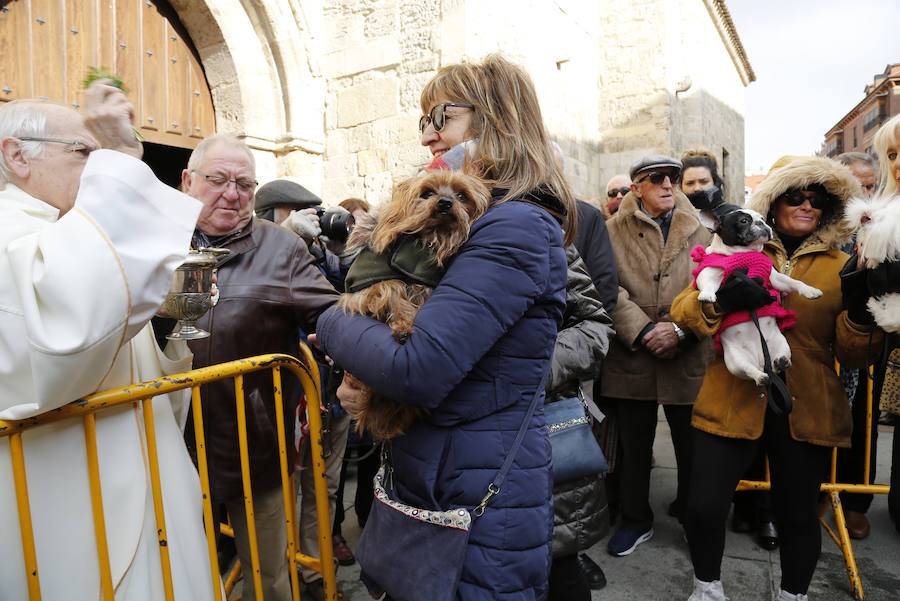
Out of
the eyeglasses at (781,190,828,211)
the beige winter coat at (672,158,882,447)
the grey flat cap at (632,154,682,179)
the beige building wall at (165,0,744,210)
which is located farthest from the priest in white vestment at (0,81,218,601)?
the beige building wall at (165,0,744,210)

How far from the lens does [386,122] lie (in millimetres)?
5812

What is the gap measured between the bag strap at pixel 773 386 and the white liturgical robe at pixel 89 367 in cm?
213

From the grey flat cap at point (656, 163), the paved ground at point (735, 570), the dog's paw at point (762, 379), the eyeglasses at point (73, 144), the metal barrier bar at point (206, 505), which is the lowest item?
the paved ground at point (735, 570)

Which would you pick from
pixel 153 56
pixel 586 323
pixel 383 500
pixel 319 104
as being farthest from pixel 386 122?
pixel 383 500

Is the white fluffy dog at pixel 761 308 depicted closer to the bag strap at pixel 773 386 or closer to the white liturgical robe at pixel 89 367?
the bag strap at pixel 773 386

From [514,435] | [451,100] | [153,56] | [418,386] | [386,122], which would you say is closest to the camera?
[418,386]

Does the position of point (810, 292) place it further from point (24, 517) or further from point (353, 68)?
point (353, 68)

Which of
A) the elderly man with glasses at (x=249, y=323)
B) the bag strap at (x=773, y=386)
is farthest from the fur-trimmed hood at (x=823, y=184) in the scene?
the elderly man with glasses at (x=249, y=323)

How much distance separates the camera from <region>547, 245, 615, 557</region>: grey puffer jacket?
1.78 m

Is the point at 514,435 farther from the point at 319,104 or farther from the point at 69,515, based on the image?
the point at 319,104

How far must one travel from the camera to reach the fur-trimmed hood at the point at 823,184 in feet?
8.15

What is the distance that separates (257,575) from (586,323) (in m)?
1.49

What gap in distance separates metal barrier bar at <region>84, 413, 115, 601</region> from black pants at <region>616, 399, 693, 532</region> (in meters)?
2.71

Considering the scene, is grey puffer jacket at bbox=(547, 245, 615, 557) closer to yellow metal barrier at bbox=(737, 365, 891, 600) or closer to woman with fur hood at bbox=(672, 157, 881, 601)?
woman with fur hood at bbox=(672, 157, 881, 601)
